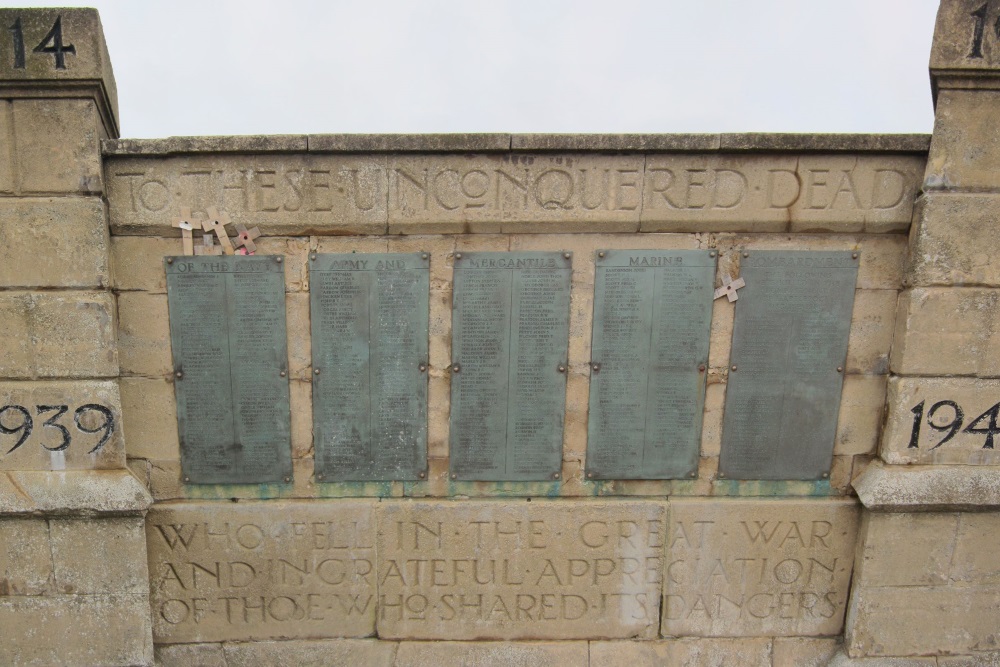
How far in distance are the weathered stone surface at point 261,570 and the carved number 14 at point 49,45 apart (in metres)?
2.32

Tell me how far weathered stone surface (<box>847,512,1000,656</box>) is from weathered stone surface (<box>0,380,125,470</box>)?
13.7ft

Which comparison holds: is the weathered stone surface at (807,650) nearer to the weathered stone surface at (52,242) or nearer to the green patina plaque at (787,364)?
the green patina plaque at (787,364)

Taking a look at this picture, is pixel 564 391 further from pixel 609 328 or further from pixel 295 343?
pixel 295 343

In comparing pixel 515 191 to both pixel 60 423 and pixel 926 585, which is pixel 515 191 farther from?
pixel 926 585

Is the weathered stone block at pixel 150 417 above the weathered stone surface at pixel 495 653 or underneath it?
above

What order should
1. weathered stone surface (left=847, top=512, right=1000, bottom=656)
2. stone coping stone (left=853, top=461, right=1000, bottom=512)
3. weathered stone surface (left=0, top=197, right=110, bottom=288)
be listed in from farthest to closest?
weathered stone surface (left=847, top=512, right=1000, bottom=656), stone coping stone (left=853, top=461, right=1000, bottom=512), weathered stone surface (left=0, top=197, right=110, bottom=288)

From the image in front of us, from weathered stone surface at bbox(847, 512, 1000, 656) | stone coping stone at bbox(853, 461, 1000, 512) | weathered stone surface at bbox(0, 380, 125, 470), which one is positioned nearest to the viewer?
weathered stone surface at bbox(0, 380, 125, 470)

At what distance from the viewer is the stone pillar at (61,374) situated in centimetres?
239

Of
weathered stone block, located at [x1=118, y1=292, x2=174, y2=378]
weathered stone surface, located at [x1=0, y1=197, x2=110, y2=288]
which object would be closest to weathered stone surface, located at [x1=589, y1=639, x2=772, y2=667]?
weathered stone block, located at [x1=118, y1=292, x2=174, y2=378]

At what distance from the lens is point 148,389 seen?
273 cm

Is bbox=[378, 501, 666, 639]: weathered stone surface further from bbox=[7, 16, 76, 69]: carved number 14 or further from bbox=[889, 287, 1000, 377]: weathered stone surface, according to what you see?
bbox=[7, 16, 76, 69]: carved number 14

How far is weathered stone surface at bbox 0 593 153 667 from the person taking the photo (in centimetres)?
268

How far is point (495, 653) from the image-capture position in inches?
118

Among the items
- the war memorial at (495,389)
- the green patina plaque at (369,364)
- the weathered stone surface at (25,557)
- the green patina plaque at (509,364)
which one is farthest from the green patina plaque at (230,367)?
the green patina plaque at (509,364)
